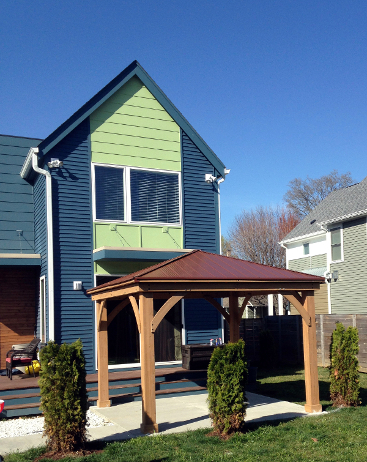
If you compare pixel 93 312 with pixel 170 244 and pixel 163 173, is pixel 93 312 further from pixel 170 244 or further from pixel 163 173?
pixel 163 173

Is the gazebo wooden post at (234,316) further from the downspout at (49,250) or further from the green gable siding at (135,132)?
the green gable siding at (135,132)

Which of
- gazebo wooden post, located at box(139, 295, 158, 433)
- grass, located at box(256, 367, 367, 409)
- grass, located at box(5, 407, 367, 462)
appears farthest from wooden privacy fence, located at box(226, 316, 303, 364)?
gazebo wooden post, located at box(139, 295, 158, 433)

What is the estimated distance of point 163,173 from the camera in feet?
44.5

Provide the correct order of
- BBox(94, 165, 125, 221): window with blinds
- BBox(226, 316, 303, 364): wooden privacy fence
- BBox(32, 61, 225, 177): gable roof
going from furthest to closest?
BBox(226, 316, 303, 364): wooden privacy fence
BBox(94, 165, 125, 221): window with blinds
BBox(32, 61, 225, 177): gable roof

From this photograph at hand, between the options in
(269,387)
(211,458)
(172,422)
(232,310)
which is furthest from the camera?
(269,387)

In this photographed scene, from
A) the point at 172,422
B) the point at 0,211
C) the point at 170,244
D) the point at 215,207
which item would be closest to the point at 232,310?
the point at 172,422

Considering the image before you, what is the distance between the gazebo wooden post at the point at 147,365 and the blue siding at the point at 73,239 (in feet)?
14.3

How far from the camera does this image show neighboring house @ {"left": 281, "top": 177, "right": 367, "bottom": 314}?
19.7 metres

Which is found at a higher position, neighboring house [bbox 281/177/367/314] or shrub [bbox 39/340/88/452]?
neighboring house [bbox 281/177/367/314]

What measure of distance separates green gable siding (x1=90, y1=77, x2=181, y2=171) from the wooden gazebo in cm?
417

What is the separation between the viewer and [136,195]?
13164mm

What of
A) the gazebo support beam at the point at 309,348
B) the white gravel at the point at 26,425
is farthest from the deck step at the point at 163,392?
the gazebo support beam at the point at 309,348

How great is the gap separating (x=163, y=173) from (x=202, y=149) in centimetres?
135

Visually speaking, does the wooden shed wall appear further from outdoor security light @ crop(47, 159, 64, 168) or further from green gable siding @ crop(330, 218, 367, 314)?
green gable siding @ crop(330, 218, 367, 314)
